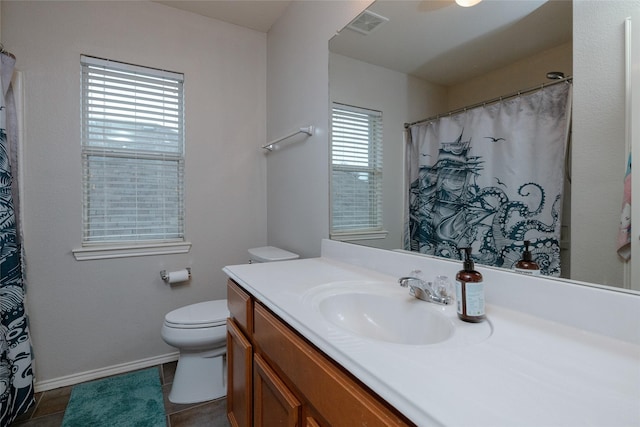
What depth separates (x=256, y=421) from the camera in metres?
1.03

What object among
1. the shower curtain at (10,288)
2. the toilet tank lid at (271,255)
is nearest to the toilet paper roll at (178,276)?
the toilet tank lid at (271,255)

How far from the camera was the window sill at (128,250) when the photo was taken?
188 cm

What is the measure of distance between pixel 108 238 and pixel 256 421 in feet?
5.30

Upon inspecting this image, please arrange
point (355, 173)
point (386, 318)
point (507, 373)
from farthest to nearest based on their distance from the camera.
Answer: point (355, 173) < point (386, 318) < point (507, 373)

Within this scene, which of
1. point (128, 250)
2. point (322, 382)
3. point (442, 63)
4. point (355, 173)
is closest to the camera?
point (322, 382)

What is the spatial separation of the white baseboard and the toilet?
0.43m

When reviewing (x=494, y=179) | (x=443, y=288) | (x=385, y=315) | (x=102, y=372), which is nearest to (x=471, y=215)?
(x=494, y=179)

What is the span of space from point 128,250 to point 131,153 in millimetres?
658

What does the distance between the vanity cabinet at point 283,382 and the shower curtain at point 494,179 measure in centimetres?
60

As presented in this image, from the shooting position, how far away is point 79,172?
6.12 ft

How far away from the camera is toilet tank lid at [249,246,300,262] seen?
1.86 m

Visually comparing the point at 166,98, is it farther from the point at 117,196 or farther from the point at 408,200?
the point at 408,200

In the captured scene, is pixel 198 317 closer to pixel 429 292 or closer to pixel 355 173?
pixel 355 173

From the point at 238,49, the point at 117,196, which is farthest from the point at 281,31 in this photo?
the point at 117,196
